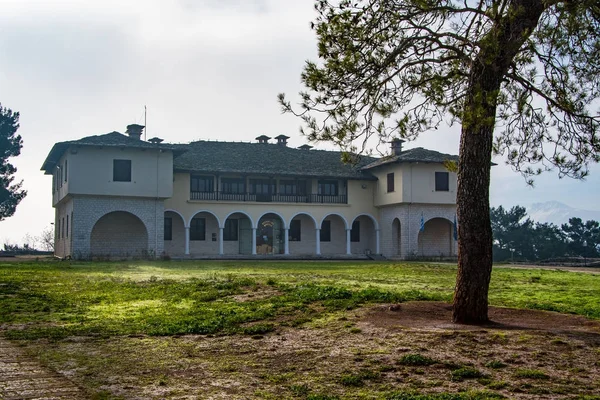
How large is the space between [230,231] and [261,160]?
4624 millimetres

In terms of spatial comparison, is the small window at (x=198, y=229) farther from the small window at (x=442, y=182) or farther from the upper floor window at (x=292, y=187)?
the small window at (x=442, y=182)

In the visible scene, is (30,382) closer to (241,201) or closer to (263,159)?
(241,201)

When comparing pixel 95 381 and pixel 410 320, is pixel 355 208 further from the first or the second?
pixel 95 381

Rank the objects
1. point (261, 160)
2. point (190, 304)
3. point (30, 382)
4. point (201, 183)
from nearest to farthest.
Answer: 1. point (30, 382)
2. point (190, 304)
3. point (201, 183)
4. point (261, 160)

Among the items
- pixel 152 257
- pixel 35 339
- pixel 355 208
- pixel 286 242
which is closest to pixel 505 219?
pixel 355 208

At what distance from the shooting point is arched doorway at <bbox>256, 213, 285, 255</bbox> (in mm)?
43062

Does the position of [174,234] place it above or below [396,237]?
above

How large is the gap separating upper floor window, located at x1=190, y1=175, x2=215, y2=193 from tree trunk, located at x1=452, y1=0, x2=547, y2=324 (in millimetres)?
32292

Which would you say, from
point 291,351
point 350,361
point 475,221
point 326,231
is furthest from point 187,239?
point 350,361

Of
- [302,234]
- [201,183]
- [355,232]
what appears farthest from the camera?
[355,232]

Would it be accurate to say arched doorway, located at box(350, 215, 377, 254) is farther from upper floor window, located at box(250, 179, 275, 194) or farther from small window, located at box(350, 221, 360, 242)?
upper floor window, located at box(250, 179, 275, 194)

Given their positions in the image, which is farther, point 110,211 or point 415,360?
point 110,211

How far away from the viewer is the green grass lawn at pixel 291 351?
584 cm

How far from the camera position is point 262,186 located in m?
42.3
